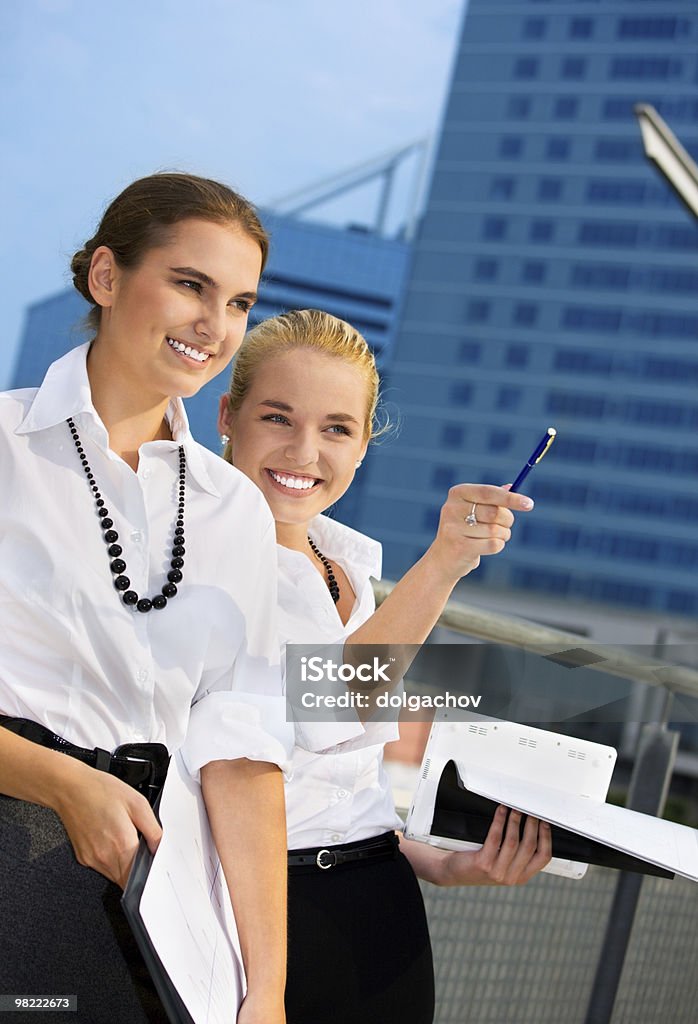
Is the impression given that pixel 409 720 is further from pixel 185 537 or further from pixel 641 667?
pixel 641 667

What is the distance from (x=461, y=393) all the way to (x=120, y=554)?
5247cm

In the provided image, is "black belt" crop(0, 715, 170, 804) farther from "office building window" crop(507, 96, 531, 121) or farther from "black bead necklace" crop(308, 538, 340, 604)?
"office building window" crop(507, 96, 531, 121)

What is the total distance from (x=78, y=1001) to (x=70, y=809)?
0.14m

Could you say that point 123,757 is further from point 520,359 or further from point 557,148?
point 557,148

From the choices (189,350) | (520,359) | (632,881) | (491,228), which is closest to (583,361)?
(520,359)

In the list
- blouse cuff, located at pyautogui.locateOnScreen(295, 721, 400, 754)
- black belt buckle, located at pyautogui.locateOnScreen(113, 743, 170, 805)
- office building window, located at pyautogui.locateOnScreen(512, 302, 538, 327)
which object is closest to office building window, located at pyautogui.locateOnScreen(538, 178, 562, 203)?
office building window, located at pyautogui.locateOnScreen(512, 302, 538, 327)

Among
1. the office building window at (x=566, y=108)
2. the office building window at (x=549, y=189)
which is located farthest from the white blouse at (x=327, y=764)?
the office building window at (x=566, y=108)

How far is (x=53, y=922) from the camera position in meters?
0.78

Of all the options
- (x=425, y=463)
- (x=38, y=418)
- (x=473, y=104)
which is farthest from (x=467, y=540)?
(x=473, y=104)

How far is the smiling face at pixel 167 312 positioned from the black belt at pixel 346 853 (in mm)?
409

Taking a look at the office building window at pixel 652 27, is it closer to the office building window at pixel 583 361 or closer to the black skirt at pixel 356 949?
the office building window at pixel 583 361

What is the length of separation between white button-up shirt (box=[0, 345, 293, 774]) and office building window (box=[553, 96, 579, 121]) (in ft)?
189

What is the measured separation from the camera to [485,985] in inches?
72.3

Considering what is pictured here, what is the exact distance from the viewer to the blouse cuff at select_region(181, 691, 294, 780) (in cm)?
83
